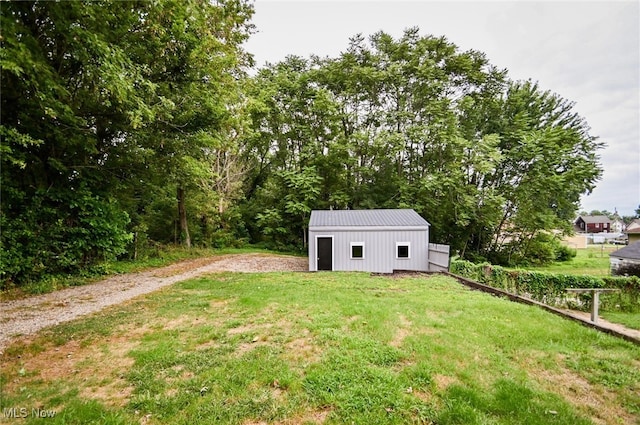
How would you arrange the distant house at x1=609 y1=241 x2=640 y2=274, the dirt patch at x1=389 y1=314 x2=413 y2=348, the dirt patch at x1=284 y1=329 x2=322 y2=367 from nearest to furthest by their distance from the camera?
the dirt patch at x1=284 y1=329 x2=322 y2=367 → the dirt patch at x1=389 y1=314 x2=413 y2=348 → the distant house at x1=609 y1=241 x2=640 y2=274

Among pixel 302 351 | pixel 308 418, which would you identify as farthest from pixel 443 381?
pixel 302 351

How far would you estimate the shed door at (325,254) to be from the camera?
12789 millimetres

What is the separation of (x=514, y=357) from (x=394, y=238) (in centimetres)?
899

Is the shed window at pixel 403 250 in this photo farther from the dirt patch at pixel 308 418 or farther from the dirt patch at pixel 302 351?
the dirt patch at pixel 308 418

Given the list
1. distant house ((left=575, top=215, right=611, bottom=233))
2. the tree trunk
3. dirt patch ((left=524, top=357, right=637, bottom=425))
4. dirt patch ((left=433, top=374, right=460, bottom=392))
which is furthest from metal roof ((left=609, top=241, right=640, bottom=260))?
distant house ((left=575, top=215, right=611, bottom=233))

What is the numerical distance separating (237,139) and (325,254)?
7147mm

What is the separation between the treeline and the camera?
21.6 ft

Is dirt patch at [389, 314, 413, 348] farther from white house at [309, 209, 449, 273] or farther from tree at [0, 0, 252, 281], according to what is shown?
white house at [309, 209, 449, 273]

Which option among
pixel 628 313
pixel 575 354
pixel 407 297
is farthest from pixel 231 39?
pixel 628 313

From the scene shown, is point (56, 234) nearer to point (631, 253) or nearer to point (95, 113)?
point (95, 113)

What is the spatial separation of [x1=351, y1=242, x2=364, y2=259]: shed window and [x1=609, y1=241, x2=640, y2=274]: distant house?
12.1 meters

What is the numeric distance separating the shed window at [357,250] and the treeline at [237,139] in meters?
6.91

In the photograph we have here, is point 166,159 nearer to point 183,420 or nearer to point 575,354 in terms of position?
point 183,420

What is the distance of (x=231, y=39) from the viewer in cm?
1220
